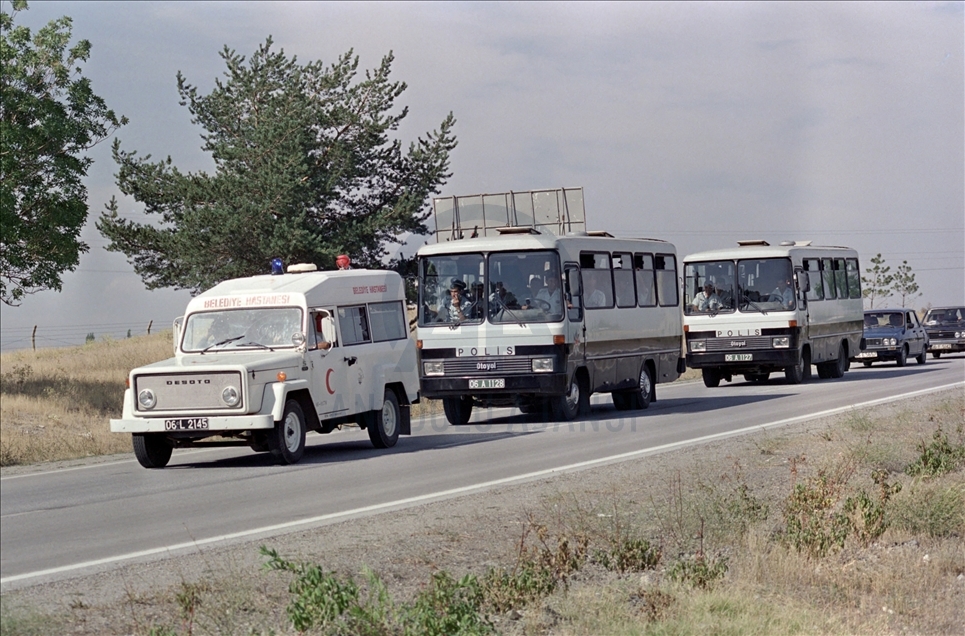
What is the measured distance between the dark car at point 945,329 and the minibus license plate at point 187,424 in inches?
Answer: 1662

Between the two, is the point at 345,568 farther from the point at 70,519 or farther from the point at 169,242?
the point at 169,242

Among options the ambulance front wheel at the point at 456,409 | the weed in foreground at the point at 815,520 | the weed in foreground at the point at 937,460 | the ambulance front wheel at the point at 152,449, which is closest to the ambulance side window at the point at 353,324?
the ambulance front wheel at the point at 152,449

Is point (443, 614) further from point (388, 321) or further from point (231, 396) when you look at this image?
point (388, 321)

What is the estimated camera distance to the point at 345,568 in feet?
29.8

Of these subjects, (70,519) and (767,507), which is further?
(767,507)

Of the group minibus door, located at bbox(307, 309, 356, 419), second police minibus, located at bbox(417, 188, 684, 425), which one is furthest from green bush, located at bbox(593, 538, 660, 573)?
second police minibus, located at bbox(417, 188, 684, 425)

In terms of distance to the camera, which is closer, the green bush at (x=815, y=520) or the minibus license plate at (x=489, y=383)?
the green bush at (x=815, y=520)

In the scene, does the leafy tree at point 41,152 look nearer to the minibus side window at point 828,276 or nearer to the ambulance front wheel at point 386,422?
the ambulance front wheel at point 386,422

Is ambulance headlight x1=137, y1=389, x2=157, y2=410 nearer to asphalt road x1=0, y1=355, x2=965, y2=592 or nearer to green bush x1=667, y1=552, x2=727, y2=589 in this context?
asphalt road x1=0, y1=355, x2=965, y2=592

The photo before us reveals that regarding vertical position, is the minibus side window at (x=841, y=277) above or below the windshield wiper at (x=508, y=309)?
above

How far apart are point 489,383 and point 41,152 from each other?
26.8 feet

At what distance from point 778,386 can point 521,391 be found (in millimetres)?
11701

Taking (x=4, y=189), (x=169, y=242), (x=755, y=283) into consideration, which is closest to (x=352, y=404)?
(x=4, y=189)

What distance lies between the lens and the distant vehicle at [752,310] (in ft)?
100
